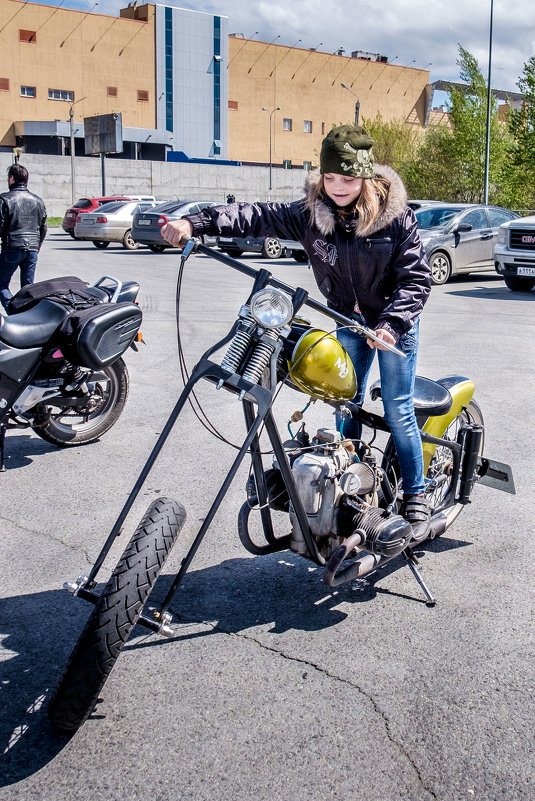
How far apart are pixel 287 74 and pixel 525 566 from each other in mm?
88010

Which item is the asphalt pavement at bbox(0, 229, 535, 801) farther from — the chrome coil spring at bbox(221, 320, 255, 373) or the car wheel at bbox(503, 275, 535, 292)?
the car wheel at bbox(503, 275, 535, 292)

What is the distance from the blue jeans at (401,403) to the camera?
12.7ft

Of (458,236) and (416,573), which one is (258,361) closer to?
(416,573)

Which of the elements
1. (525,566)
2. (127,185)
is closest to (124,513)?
(525,566)

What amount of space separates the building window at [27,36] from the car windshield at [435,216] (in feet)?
201

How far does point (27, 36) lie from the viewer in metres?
70.5

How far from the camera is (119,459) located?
5.85m

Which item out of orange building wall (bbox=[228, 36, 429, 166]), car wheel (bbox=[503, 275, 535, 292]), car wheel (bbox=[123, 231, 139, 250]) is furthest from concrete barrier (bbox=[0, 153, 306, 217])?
car wheel (bbox=[503, 275, 535, 292])

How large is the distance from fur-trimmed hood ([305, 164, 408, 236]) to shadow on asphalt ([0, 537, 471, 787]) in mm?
1650

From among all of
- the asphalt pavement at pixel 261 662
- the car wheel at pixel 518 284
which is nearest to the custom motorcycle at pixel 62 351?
the asphalt pavement at pixel 261 662

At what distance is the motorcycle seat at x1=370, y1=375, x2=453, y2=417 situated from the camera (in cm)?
413

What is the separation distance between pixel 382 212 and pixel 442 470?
1572mm

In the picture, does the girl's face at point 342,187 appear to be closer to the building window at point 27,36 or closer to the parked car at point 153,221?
the parked car at point 153,221

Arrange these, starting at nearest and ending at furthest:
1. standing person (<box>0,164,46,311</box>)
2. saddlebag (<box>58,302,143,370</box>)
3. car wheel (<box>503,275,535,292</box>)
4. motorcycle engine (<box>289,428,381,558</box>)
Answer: motorcycle engine (<box>289,428,381,558</box>) → saddlebag (<box>58,302,143,370</box>) → standing person (<box>0,164,46,311</box>) → car wheel (<box>503,275,535,292</box>)
